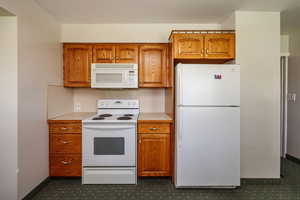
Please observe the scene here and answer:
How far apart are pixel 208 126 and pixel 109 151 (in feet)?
4.38

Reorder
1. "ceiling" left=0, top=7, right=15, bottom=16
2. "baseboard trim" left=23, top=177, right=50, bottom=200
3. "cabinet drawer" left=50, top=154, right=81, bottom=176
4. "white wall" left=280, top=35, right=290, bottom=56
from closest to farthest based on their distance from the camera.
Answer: "ceiling" left=0, top=7, right=15, bottom=16 → "baseboard trim" left=23, top=177, right=50, bottom=200 → "cabinet drawer" left=50, top=154, right=81, bottom=176 → "white wall" left=280, top=35, right=290, bottom=56

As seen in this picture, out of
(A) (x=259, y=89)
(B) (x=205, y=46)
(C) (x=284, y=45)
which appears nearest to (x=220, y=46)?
(B) (x=205, y=46)

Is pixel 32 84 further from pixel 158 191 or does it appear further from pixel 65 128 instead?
pixel 158 191

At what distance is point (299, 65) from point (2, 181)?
4580mm

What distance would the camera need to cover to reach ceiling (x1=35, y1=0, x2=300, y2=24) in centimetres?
225

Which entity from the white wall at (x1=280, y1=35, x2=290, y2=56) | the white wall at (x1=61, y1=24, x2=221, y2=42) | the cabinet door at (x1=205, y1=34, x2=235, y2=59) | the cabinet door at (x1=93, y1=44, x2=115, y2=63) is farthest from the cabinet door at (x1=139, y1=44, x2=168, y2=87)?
the white wall at (x1=280, y1=35, x2=290, y2=56)

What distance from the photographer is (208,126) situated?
2207 mm

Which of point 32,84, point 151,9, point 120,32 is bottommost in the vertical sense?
point 32,84

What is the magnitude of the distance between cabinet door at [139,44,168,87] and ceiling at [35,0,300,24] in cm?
46

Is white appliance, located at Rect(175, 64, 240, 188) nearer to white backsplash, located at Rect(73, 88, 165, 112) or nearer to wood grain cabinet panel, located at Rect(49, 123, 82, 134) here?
white backsplash, located at Rect(73, 88, 165, 112)

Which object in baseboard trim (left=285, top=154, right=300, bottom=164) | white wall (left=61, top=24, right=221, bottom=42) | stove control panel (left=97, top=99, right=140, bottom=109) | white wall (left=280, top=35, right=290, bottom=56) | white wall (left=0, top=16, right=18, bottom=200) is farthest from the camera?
white wall (left=280, top=35, right=290, bottom=56)

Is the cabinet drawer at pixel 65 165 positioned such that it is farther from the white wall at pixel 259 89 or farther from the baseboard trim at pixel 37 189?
the white wall at pixel 259 89

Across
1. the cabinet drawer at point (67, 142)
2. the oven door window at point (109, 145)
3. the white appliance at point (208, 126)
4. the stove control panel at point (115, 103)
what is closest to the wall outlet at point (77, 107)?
the stove control panel at point (115, 103)

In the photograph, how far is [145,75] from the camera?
9.47ft
